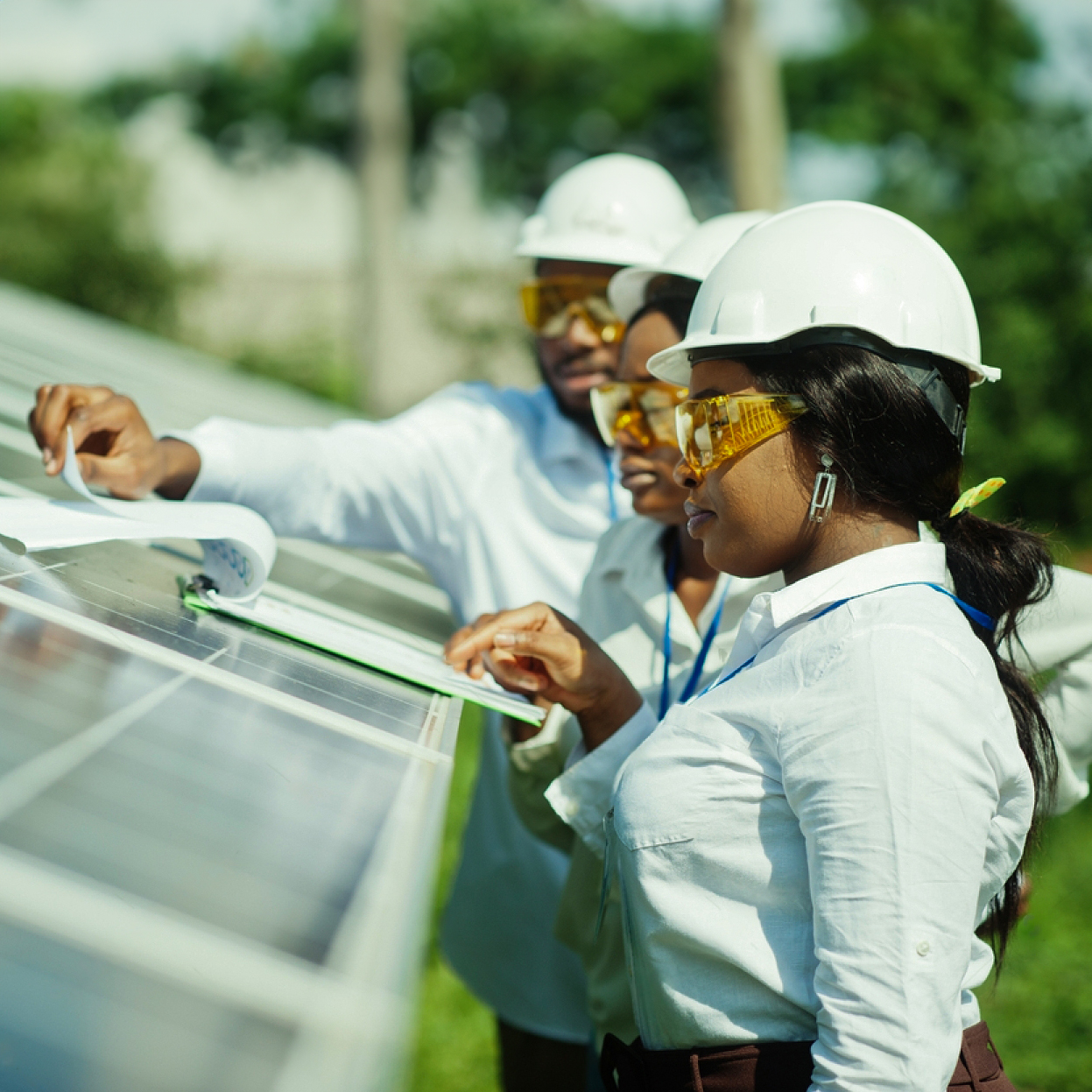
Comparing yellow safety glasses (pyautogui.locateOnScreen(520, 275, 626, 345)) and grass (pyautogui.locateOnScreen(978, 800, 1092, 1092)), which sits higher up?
yellow safety glasses (pyautogui.locateOnScreen(520, 275, 626, 345))

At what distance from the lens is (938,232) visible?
1195 cm

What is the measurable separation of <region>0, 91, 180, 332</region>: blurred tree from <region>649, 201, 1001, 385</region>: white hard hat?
17738mm

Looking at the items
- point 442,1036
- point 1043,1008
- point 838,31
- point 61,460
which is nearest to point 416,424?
point 61,460

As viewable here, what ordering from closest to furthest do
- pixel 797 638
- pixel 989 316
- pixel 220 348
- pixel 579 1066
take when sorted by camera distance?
pixel 797 638
pixel 579 1066
pixel 989 316
pixel 220 348

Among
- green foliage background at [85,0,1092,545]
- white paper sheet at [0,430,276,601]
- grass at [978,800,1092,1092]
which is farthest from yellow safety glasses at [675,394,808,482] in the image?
green foliage background at [85,0,1092,545]

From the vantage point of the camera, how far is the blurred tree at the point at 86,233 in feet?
Result: 61.5

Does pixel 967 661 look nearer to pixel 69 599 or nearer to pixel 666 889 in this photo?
pixel 666 889

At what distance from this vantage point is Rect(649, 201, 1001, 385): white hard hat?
173 cm

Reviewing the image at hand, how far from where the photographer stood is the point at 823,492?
1733mm

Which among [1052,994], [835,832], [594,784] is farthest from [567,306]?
[1052,994]

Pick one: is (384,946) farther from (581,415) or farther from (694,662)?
(581,415)

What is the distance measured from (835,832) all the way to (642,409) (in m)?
1.18

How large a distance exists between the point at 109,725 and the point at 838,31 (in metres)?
22.1

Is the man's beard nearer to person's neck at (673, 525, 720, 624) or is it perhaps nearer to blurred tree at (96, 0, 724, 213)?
person's neck at (673, 525, 720, 624)
